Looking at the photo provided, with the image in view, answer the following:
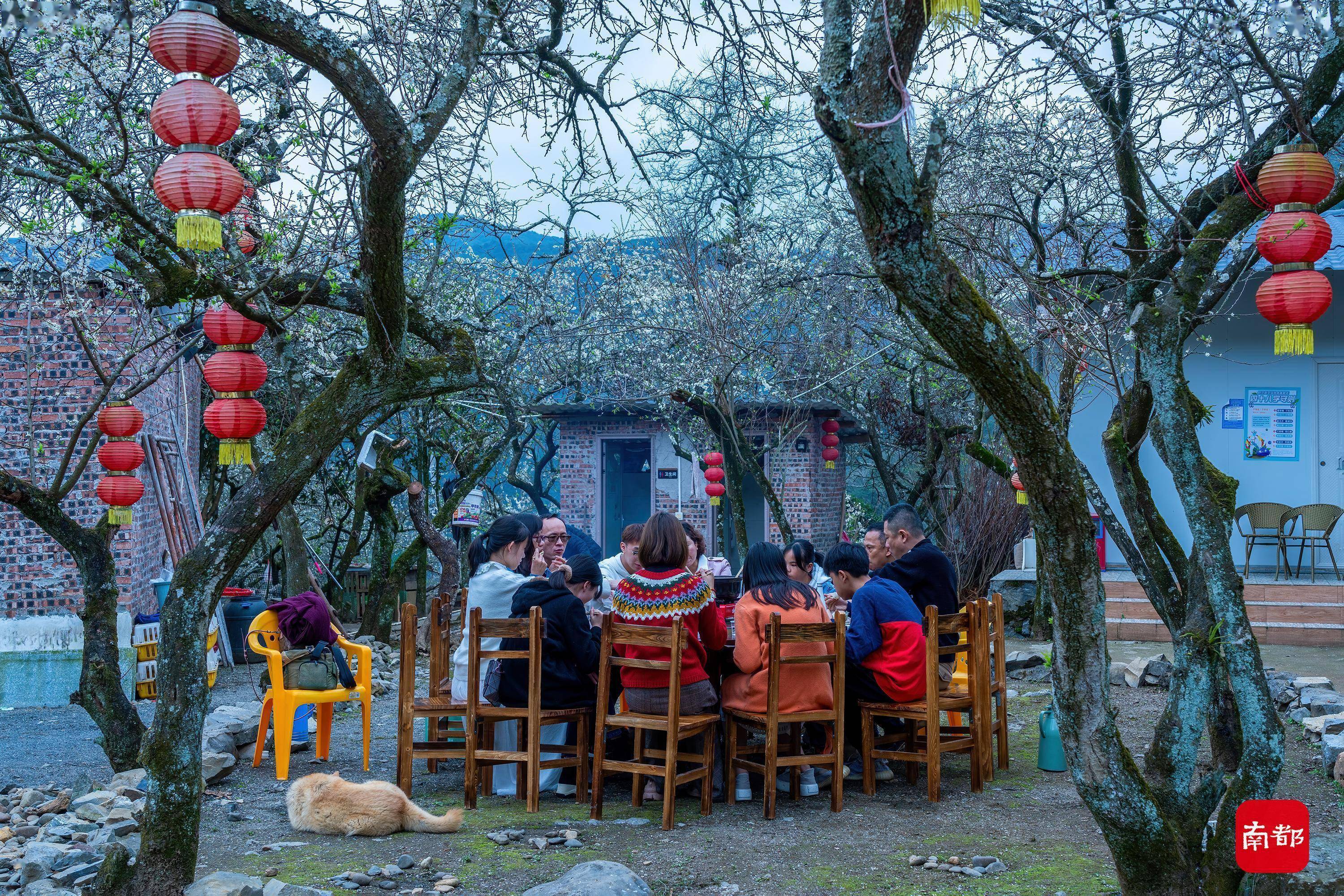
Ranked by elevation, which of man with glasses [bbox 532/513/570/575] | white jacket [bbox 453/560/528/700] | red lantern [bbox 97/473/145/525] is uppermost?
red lantern [bbox 97/473/145/525]

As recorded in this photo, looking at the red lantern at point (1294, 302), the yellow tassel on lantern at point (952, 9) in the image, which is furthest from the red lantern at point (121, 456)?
the red lantern at point (1294, 302)

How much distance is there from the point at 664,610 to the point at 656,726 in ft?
1.79

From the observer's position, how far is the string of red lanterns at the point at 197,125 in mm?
3770

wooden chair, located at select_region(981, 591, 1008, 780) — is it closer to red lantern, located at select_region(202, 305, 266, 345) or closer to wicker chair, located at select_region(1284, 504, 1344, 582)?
red lantern, located at select_region(202, 305, 266, 345)

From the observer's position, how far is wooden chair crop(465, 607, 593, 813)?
5227 mm

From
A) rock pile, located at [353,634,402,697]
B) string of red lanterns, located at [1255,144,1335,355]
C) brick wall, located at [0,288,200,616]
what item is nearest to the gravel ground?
string of red lanterns, located at [1255,144,1335,355]

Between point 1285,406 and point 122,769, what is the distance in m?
11.1

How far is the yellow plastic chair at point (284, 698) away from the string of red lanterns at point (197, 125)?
2.96m

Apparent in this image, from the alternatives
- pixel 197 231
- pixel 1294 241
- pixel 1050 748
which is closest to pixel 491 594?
pixel 197 231

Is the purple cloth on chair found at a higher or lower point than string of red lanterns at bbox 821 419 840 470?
lower

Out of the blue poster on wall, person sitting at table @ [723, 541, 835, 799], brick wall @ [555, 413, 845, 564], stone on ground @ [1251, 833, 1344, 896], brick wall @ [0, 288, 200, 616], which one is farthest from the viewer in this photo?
brick wall @ [555, 413, 845, 564]

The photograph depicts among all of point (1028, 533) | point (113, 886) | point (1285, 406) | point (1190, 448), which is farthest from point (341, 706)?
point (1285, 406)

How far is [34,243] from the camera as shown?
21.7 feet

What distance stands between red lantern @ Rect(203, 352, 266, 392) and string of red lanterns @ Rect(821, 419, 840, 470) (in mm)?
9635
